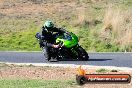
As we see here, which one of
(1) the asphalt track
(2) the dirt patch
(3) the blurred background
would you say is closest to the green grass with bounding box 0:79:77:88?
(2) the dirt patch

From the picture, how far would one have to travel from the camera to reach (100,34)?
2731 centimetres

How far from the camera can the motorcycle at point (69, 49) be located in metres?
20.6

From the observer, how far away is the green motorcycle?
2064 cm

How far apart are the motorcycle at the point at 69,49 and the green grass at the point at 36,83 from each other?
5896 millimetres

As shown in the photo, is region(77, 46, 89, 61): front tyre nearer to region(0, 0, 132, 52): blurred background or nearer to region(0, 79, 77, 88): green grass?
region(0, 0, 132, 52): blurred background

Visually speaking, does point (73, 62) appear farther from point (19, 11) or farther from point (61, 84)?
point (19, 11)

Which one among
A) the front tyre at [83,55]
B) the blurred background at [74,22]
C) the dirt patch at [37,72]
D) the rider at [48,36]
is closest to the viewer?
the dirt patch at [37,72]

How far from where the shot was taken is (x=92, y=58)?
21.5 meters

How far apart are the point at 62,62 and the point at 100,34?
23.1 feet

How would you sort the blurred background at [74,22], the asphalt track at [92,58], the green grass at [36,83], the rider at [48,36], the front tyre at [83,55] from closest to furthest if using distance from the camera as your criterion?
the green grass at [36,83], the asphalt track at [92,58], the front tyre at [83,55], the rider at [48,36], the blurred background at [74,22]

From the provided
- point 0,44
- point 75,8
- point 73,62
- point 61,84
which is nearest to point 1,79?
point 61,84

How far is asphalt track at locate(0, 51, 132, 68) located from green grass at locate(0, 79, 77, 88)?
15.7ft

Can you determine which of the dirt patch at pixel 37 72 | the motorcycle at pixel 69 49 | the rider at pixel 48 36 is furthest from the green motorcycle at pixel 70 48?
the dirt patch at pixel 37 72

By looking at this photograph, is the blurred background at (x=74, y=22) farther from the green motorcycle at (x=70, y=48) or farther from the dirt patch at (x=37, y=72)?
the dirt patch at (x=37, y=72)
